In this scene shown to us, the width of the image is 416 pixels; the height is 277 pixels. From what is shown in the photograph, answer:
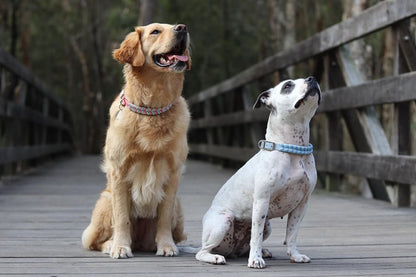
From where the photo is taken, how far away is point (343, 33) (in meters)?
5.79

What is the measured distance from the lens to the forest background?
1991 cm

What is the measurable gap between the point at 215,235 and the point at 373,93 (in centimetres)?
267

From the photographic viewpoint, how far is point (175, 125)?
357 cm

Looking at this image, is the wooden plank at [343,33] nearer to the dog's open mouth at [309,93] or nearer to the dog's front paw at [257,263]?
the dog's open mouth at [309,93]

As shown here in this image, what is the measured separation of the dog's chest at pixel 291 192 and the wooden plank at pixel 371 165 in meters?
1.84

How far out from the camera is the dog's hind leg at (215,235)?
311cm

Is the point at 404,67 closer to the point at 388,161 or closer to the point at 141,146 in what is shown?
the point at 388,161

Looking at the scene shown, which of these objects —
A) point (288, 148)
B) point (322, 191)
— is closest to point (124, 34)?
point (322, 191)

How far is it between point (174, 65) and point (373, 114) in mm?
2632

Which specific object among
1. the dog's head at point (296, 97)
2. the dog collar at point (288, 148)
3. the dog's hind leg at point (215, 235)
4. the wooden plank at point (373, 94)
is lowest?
the dog's hind leg at point (215, 235)

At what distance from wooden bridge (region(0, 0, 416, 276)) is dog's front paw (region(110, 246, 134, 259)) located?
0.07 meters

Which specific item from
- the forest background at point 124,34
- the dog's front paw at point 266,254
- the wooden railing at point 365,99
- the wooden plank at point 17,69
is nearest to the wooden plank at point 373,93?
the wooden railing at point 365,99

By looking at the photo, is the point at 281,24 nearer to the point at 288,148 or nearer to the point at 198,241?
the point at 198,241

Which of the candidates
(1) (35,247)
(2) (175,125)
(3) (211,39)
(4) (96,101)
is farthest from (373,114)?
(3) (211,39)
